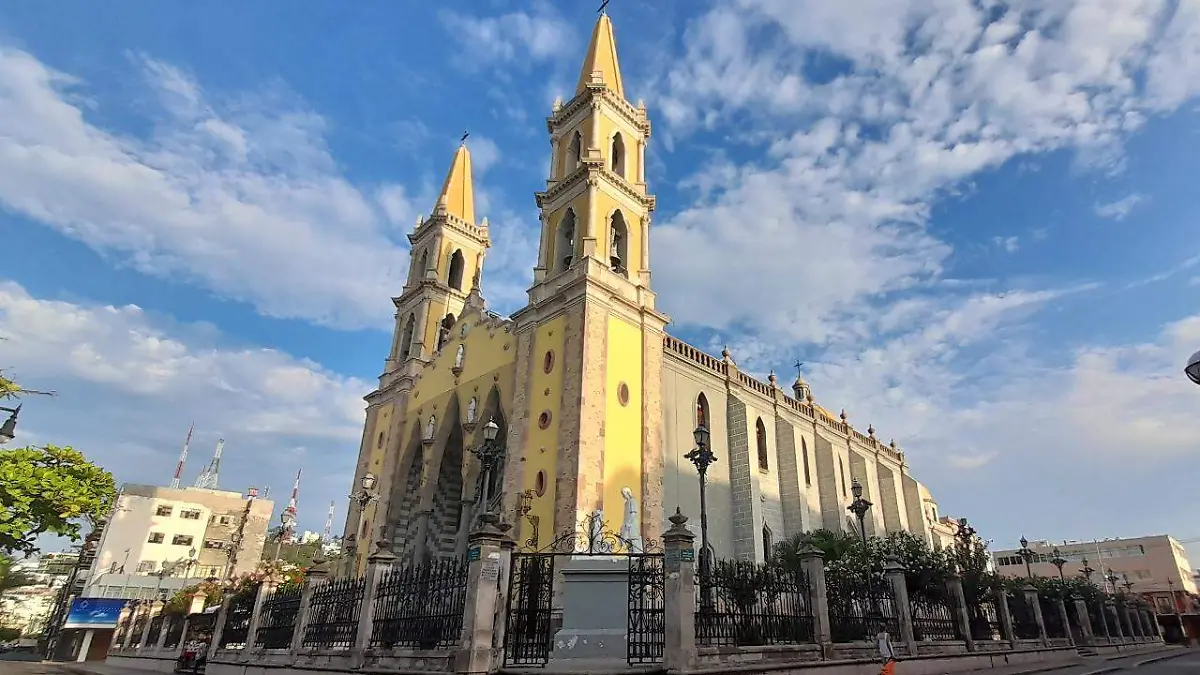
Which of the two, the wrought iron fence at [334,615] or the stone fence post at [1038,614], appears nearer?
the wrought iron fence at [334,615]

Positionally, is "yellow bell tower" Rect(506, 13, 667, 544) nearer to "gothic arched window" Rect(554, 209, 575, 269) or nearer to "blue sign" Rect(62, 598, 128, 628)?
"gothic arched window" Rect(554, 209, 575, 269)

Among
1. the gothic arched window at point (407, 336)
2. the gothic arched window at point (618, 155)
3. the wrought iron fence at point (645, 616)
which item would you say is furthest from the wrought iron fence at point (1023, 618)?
the gothic arched window at point (407, 336)

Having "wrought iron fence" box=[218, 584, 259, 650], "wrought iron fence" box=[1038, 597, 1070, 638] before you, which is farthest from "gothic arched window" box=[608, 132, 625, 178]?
"wrought iron fence" box=[1038, 597, 1070, 638]

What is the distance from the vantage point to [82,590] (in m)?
44.5

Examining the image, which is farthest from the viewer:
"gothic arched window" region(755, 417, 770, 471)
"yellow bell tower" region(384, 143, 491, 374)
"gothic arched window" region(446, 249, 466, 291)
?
"gothic arched window" region(446, 249, 466, 291)

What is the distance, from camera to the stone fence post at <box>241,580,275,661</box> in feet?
52.3

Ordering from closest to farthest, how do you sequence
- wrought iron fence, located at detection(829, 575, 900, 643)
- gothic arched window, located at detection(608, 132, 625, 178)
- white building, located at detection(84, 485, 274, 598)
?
wrought iron fence, located at detection(829, 575, 900, 643), gothic arched window, located at detection(608, 132, 625, 178), white building, located at detection(84, 485, 274, 598)

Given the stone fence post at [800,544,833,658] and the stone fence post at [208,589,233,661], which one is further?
the stone fence post at [208,589,233,661]

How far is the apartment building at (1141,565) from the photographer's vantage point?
55031 millimetres

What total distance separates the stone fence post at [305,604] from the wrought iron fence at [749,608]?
8.50 metres

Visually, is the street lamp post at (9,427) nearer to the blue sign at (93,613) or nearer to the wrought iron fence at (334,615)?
the wrought iron fence at (334,615)

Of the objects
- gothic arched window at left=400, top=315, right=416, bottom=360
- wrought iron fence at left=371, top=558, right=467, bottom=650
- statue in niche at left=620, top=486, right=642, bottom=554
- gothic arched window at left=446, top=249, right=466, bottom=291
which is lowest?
wrought iron fence at left=371, top=558, right=467, bottom=650

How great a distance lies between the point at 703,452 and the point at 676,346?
502 inches

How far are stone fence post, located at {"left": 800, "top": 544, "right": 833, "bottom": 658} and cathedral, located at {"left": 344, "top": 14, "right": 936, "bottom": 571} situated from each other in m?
6.62
